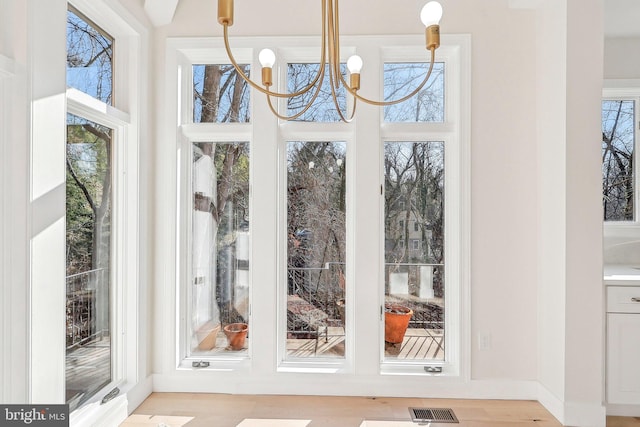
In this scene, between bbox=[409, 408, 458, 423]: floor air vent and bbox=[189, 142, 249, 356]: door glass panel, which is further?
bbox=[189, 142, 249, 356]: door glass panel

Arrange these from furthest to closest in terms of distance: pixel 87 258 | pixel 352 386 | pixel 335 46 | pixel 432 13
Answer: pixel 352 386, pixel 87 258, pixel 335 46, pixel 432 13

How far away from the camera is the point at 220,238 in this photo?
2756 millimetres

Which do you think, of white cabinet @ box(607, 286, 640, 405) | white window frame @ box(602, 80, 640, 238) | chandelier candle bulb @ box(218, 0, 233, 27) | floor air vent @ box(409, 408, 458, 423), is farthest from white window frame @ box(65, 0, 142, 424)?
white window frame @ box(602, 80, 640, 238)

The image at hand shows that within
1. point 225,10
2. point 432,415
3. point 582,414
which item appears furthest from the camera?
point 432,415

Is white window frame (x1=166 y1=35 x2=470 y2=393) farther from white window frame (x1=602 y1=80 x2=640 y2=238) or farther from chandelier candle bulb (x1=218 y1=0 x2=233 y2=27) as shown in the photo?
chandelier candle bulb (x1=218 y1=0 x2=233 y2=27)

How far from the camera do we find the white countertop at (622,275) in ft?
7.43

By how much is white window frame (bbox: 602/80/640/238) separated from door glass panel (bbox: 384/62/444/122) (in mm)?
1319

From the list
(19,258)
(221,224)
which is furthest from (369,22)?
(19,258)

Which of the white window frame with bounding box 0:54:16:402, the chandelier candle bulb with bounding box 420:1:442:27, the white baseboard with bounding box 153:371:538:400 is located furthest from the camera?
the white baseboard with bounding box 153:371:538:400

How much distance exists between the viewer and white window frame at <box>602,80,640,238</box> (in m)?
2.82

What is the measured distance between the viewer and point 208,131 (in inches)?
107

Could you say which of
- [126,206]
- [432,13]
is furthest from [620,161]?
[126,206]

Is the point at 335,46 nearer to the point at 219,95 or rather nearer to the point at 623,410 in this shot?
the point at 219,95

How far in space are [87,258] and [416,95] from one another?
236cm
